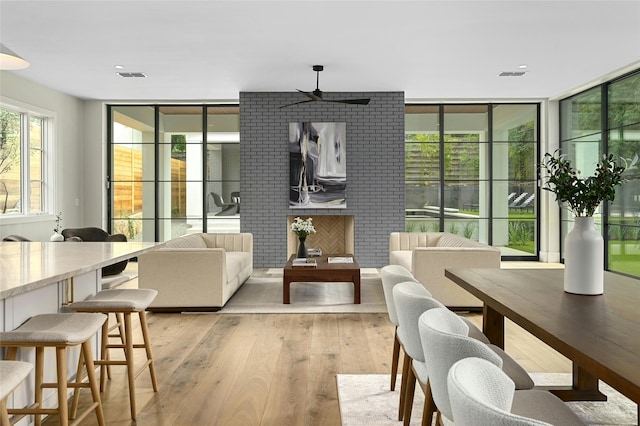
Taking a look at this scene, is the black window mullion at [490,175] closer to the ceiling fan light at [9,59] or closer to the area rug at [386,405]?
the area rug at [386,405]

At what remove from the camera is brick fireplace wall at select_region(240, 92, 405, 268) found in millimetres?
8328

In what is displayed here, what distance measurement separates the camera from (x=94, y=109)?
901cm

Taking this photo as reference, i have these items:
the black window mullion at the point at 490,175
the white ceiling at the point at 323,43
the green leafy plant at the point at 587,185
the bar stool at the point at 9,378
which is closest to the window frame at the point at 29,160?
the white ceiling at the point at 323,43

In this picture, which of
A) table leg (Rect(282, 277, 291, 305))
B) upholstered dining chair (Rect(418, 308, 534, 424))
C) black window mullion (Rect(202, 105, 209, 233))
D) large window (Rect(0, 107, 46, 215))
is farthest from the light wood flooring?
black window mullion (Rect(202, 105, 209, 233))

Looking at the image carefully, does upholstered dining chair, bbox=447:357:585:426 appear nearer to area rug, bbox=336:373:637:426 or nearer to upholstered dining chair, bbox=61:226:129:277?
area rug, bbox=336:373:637:426

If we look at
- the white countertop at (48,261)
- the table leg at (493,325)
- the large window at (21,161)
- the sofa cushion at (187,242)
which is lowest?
the table leg at (493,325)

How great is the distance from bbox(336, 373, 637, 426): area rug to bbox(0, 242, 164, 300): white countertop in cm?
143

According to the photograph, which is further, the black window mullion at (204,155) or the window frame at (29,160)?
the black window mullion at (204,155)

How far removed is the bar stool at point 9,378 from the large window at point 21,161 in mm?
6266

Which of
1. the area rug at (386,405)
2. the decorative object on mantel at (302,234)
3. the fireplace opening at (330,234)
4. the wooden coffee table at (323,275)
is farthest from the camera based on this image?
the fireplace opening at (330,234)

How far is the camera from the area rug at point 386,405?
2660 millimetres

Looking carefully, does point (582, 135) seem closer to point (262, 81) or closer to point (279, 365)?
point (262, 81)

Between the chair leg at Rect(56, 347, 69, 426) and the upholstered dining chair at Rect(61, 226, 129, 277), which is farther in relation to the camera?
the upholstered dining chair at Rect(61, 226, 129, 277)

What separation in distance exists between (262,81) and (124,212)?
3.68 meters
